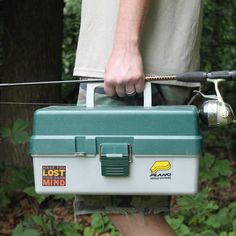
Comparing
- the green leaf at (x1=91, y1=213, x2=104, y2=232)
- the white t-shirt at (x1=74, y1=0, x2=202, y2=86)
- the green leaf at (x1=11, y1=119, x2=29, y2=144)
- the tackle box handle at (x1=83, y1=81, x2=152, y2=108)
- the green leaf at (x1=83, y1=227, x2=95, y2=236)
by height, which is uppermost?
the white t-shirt at (x1=74, y1=0, x2=202, y2=86)

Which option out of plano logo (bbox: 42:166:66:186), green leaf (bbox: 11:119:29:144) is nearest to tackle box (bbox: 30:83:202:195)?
plano logo (bbox: 42:166:66:186)

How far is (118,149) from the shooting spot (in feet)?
6.00

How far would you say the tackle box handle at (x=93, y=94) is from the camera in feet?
6.29

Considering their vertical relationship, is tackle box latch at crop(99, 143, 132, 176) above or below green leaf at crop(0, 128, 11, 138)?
above

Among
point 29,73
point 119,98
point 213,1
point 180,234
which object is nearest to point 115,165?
point 119,98

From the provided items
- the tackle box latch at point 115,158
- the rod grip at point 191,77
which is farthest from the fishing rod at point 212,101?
the tackle box latch at point 115,158

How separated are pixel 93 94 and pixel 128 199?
0.35 metres

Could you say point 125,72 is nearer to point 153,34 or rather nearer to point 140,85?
point 140,85

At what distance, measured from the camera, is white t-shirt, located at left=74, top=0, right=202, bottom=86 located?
199cm

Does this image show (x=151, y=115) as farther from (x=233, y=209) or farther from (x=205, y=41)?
(x=205, y=41)

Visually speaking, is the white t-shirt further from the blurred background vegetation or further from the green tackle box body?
the blurred background vegetation

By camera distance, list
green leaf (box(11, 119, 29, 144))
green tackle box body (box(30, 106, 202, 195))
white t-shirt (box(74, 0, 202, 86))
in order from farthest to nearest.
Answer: green leaf (box(11, 119, 29, 144))
white t-shirt (box(74, 0, 202, 86))
green tackle box body (box(30, 106, 202, 195))

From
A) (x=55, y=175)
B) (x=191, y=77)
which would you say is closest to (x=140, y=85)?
(x=191, y=77)

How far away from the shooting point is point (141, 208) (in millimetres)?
2027
